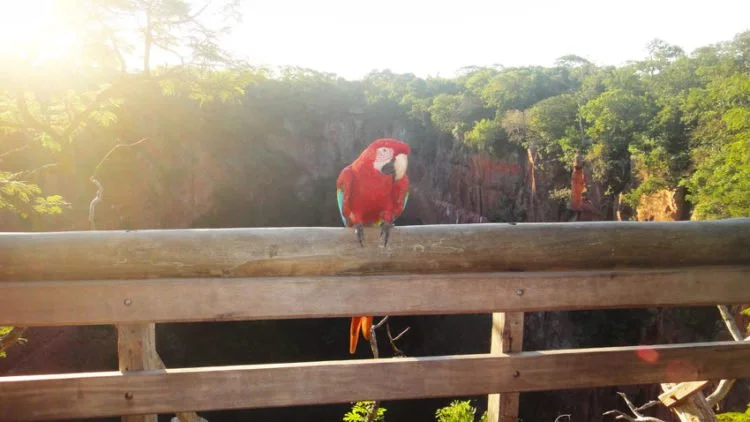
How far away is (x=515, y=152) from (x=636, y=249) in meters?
14.0

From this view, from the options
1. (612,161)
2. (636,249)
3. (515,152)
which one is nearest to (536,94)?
(515,152)

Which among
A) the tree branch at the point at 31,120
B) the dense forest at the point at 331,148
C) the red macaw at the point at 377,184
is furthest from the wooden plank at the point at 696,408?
the tree branch at the point at 31,120

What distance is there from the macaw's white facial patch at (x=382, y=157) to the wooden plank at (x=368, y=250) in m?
0.96

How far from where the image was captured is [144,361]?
1260mm

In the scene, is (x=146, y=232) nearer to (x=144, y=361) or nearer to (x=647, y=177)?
(x=144, y=361)

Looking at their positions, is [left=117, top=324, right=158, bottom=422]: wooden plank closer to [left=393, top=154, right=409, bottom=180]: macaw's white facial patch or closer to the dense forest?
[left=393, top=154, right=409, bottom=180]: macaw's white facial patch

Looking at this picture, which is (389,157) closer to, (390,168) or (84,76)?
(390,168)

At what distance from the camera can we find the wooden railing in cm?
122

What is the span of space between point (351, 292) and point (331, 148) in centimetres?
1843

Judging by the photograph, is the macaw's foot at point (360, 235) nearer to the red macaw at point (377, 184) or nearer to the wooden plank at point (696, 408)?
the red macaw at point (377, 184)

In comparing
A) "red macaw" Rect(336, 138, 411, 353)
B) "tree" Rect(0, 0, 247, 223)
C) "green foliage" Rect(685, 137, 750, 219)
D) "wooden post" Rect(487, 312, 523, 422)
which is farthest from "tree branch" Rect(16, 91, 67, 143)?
"green foliage" Rect(685, 137, 750, 219)

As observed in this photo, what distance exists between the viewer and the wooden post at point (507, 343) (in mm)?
1373

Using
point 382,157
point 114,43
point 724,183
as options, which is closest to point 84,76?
point 114,43

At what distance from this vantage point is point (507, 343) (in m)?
1.37
